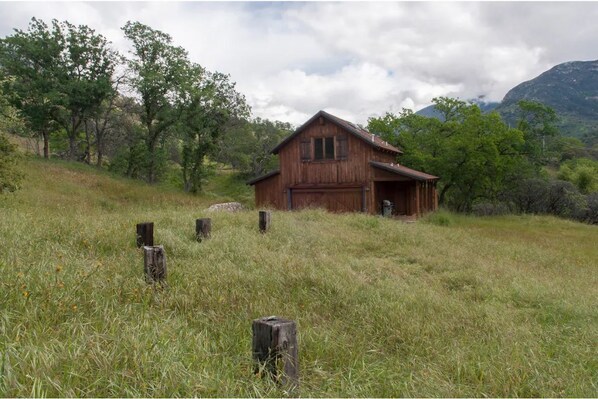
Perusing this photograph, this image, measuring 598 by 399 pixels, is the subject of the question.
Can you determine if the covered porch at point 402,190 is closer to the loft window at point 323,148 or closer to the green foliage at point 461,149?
the loft window at point 323,148

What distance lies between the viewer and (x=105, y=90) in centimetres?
3453

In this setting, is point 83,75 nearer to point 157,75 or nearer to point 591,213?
point 157,75

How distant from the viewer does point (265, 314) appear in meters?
5.37

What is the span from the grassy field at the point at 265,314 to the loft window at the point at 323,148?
617 inches

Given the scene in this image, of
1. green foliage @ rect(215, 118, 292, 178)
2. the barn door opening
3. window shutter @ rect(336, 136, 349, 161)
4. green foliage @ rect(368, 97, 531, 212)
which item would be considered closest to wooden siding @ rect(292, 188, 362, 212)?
window shutter @ rect(336, 136, 349, 161)

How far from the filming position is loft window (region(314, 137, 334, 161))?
2598cm

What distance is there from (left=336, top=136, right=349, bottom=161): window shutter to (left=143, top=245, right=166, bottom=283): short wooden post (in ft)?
67.4

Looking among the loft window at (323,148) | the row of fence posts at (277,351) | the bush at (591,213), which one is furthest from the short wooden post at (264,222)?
the bush at (591,213)

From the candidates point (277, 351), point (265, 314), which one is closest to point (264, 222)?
point (265, 314)

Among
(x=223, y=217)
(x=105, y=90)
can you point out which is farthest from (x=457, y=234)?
(x=105, y=90)

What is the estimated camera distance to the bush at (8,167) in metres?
14.6

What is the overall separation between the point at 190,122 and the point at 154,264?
1309 inches

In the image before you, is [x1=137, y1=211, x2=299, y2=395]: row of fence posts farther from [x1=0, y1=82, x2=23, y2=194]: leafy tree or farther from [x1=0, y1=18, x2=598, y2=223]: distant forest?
[x1=0, y1=18, x2=598, y2=223]: distant forest

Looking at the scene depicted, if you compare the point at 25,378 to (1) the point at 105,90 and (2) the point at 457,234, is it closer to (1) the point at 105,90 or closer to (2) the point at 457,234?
(2) the point at 457,234
